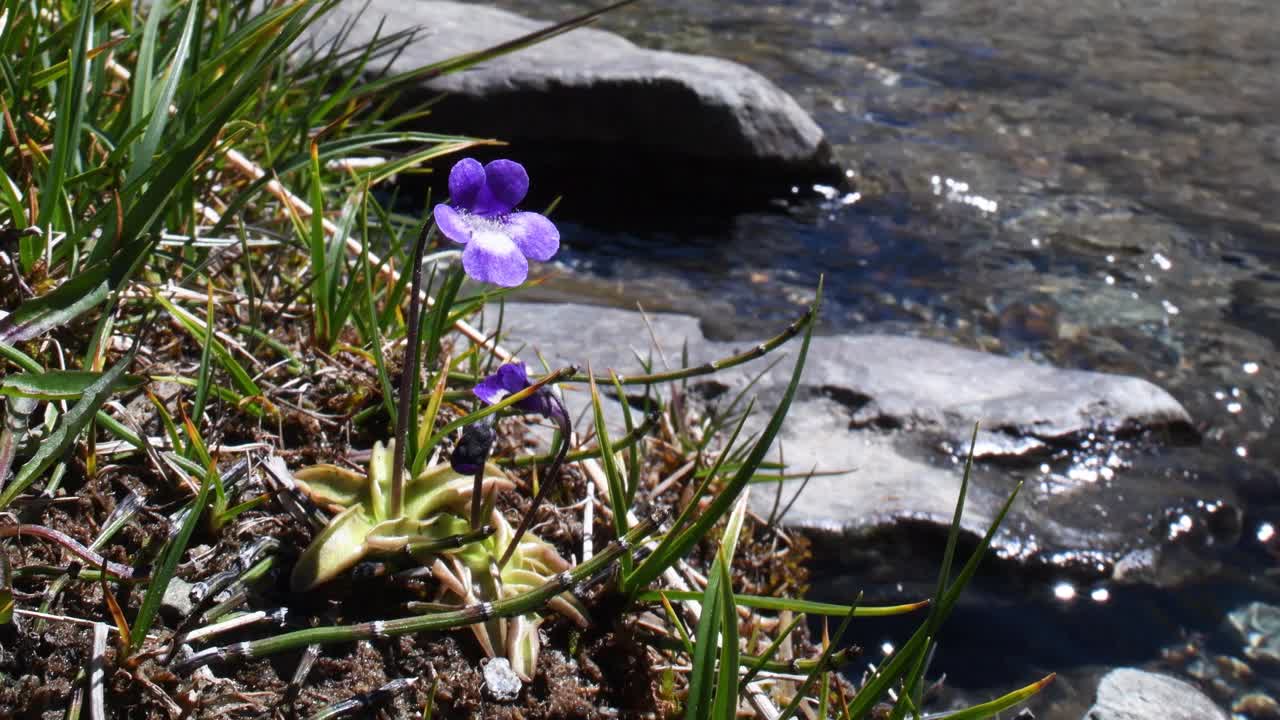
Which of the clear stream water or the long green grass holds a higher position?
the long green grass

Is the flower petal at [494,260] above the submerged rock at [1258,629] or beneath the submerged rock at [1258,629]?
above

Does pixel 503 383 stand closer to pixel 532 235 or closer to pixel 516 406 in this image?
pixel 516 406

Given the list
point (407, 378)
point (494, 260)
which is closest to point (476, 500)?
point (407, 378)

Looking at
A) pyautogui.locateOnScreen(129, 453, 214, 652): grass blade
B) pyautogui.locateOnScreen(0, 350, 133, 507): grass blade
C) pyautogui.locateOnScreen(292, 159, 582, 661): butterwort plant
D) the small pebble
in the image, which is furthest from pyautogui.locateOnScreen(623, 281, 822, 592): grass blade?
pyautogui.locateOnScreen(0, 350, 133, 507): grass blade

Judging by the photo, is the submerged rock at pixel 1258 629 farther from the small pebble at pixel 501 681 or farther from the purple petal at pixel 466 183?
the purple petal at pixel 466 183

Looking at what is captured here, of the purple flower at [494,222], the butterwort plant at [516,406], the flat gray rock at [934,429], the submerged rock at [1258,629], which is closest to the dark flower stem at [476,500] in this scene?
the butterwort plant at [516,406]

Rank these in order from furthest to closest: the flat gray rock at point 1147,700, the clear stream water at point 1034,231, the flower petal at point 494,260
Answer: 1. the clear stream water at point 1034,231
2. the flat gray rock at point 1147,700
3. the flower petal at point 494,260

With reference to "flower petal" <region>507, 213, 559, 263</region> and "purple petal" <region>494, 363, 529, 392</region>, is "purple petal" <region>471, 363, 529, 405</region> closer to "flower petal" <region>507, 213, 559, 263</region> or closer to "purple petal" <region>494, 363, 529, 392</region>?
"purple petal" <region>494, 363, 529, 392</region>

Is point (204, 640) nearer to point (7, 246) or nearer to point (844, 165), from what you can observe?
point (7, 246)
